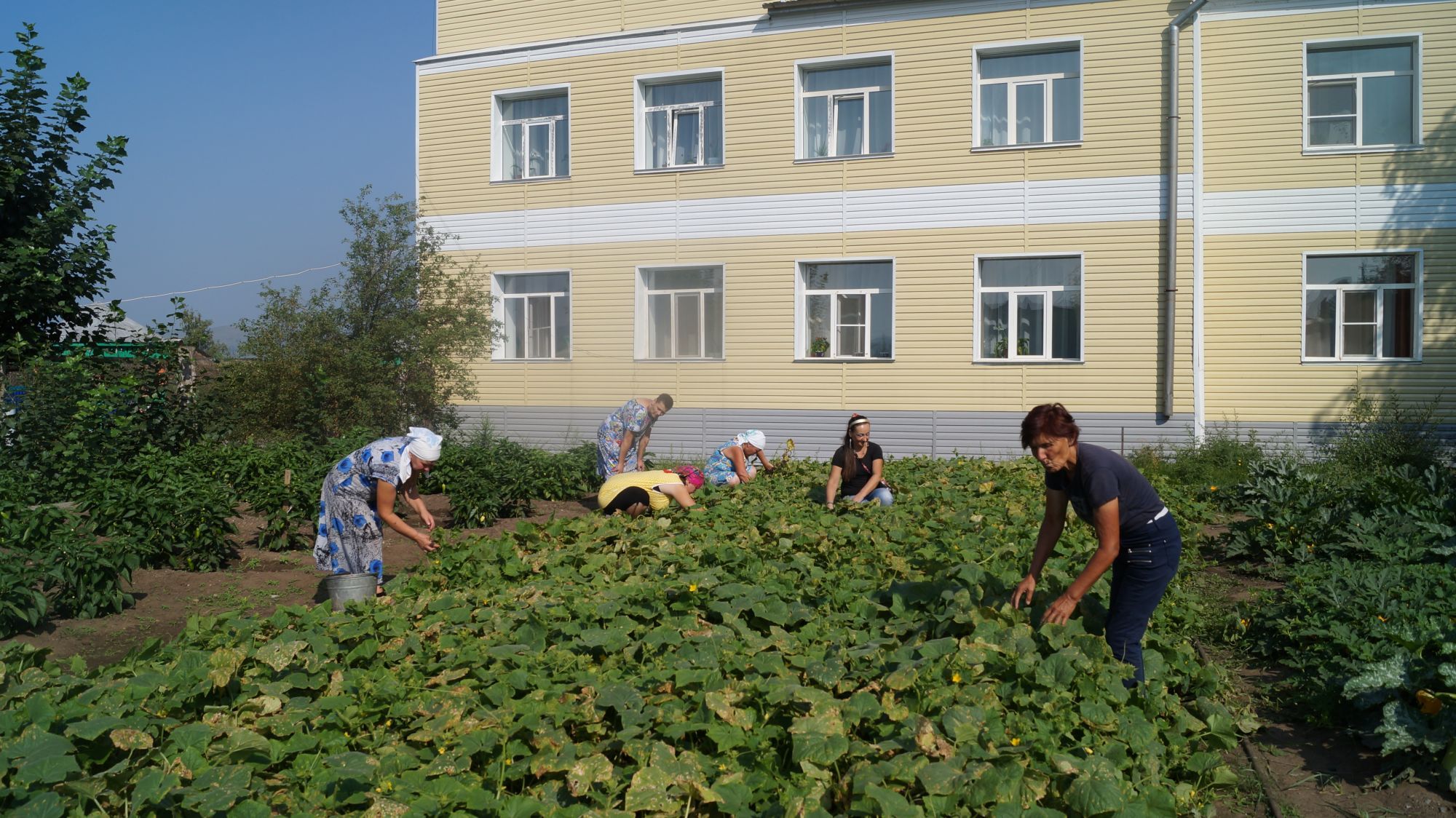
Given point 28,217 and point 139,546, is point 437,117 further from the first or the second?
point 139,546

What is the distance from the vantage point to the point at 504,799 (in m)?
3.74

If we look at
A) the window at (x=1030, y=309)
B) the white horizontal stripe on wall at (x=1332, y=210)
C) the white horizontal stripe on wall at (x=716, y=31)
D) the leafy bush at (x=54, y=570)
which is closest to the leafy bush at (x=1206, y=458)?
the window at (x=1030, y=309)

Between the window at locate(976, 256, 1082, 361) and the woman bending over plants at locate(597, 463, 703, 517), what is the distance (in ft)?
26.0

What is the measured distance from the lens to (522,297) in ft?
63.5

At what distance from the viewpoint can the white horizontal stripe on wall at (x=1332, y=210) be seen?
1503cm

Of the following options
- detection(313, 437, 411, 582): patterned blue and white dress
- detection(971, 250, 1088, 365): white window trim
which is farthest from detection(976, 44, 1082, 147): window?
detection(313, 437, 411, 582): patterned blue and white dress

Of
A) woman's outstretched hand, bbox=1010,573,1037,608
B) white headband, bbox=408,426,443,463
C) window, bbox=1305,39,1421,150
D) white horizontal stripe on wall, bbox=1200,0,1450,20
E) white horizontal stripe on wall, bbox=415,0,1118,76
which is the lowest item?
woman's outstretched hand, bbox=1010,573,1037,608

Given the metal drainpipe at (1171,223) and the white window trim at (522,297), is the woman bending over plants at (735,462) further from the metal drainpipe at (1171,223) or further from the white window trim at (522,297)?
the white window trim at (522,297)

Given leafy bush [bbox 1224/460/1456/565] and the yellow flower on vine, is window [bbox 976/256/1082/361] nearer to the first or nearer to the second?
leafy bush [bbox 1224/460/1456/565]

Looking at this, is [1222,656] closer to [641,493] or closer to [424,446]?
[424,446]

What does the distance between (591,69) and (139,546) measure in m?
12.9

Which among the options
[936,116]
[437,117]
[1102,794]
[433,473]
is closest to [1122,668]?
[1102,794]

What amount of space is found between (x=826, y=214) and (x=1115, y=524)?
506 inches

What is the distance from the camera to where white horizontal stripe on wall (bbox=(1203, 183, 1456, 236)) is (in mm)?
15031
